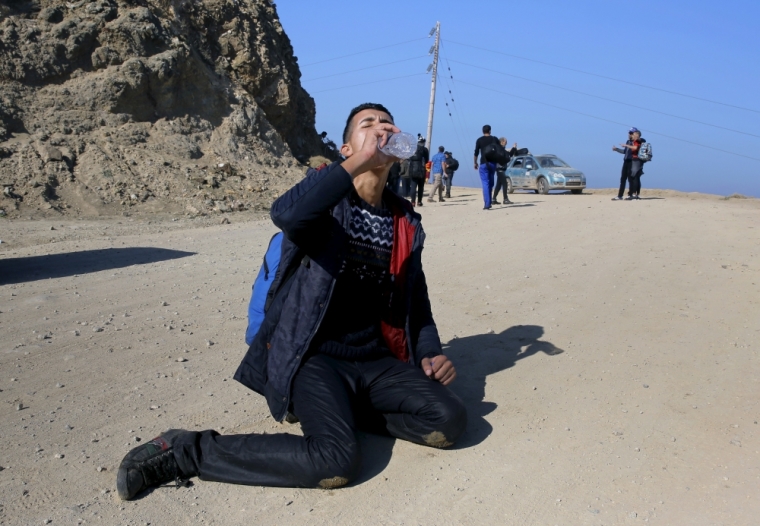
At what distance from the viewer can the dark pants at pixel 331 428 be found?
10.1ft

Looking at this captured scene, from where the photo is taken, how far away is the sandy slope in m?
→ 3.01

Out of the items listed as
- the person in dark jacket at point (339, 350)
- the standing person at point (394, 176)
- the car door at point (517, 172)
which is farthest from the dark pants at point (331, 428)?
the car door at point (517, 172)

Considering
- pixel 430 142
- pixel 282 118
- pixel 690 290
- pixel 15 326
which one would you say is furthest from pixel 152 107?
pixel 430 142

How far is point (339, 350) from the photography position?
11.8 ft

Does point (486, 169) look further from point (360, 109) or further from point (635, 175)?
point (360, 109)

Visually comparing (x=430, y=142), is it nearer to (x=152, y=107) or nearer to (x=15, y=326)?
(x=152, y=107)

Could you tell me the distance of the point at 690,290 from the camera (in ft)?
22.8

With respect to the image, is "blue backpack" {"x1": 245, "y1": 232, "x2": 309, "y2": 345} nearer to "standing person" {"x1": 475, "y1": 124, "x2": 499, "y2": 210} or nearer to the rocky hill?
the rocky hill

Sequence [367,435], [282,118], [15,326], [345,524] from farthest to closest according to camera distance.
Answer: [282,118]
[15,326]
[367,435]
[345,524]

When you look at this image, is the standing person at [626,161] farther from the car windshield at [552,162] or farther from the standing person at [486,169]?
the car windshield at [552,162]

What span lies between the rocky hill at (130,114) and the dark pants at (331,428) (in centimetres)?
1174

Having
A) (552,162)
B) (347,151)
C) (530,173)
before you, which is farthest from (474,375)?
(552,162)

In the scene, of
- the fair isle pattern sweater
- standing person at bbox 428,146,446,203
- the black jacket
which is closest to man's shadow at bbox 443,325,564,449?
the black jacket

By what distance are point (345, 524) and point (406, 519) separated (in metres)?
0.26
